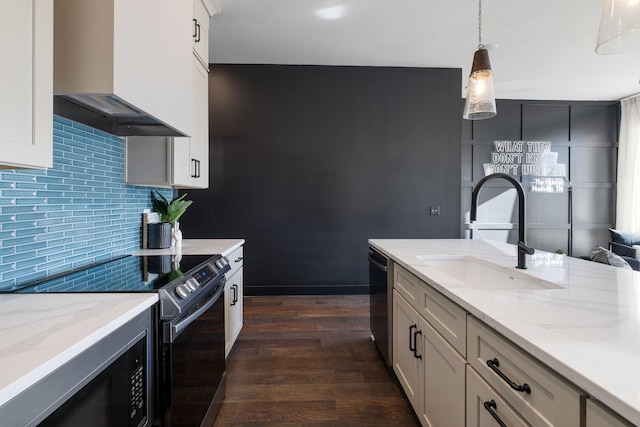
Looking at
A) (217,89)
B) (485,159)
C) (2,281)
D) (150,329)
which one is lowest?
(150,329)

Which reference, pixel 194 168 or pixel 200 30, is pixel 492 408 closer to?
pixel 194 168

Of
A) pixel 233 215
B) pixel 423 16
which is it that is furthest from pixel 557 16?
pixel 233 215

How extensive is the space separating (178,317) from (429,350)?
1.05 meters

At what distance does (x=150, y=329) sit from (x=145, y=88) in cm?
96

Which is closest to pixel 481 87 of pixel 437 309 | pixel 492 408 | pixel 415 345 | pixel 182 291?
pixel 437 309

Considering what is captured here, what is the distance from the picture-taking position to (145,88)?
52.6 inches

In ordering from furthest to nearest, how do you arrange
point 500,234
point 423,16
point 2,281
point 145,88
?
1. point 500,234
2. point 423,16
3. point 145,88
4. point 2,281

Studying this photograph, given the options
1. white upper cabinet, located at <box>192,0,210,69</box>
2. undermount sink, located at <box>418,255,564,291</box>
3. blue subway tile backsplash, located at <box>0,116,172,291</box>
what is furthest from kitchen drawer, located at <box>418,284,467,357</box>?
white upper cabinet, located at <box>192,0,210,69</box>

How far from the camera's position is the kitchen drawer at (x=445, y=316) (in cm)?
109

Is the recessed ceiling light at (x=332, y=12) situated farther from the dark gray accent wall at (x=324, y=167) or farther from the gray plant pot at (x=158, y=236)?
the gray plant pot at (x=158, y=236)

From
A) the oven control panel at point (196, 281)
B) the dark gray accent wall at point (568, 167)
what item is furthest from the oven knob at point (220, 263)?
the dark gray accent wall at point (568, 167)

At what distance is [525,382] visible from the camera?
2.52 ft

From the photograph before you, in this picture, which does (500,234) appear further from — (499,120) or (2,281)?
(2,281)

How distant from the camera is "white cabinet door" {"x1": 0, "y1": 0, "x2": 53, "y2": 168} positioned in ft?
2.71
